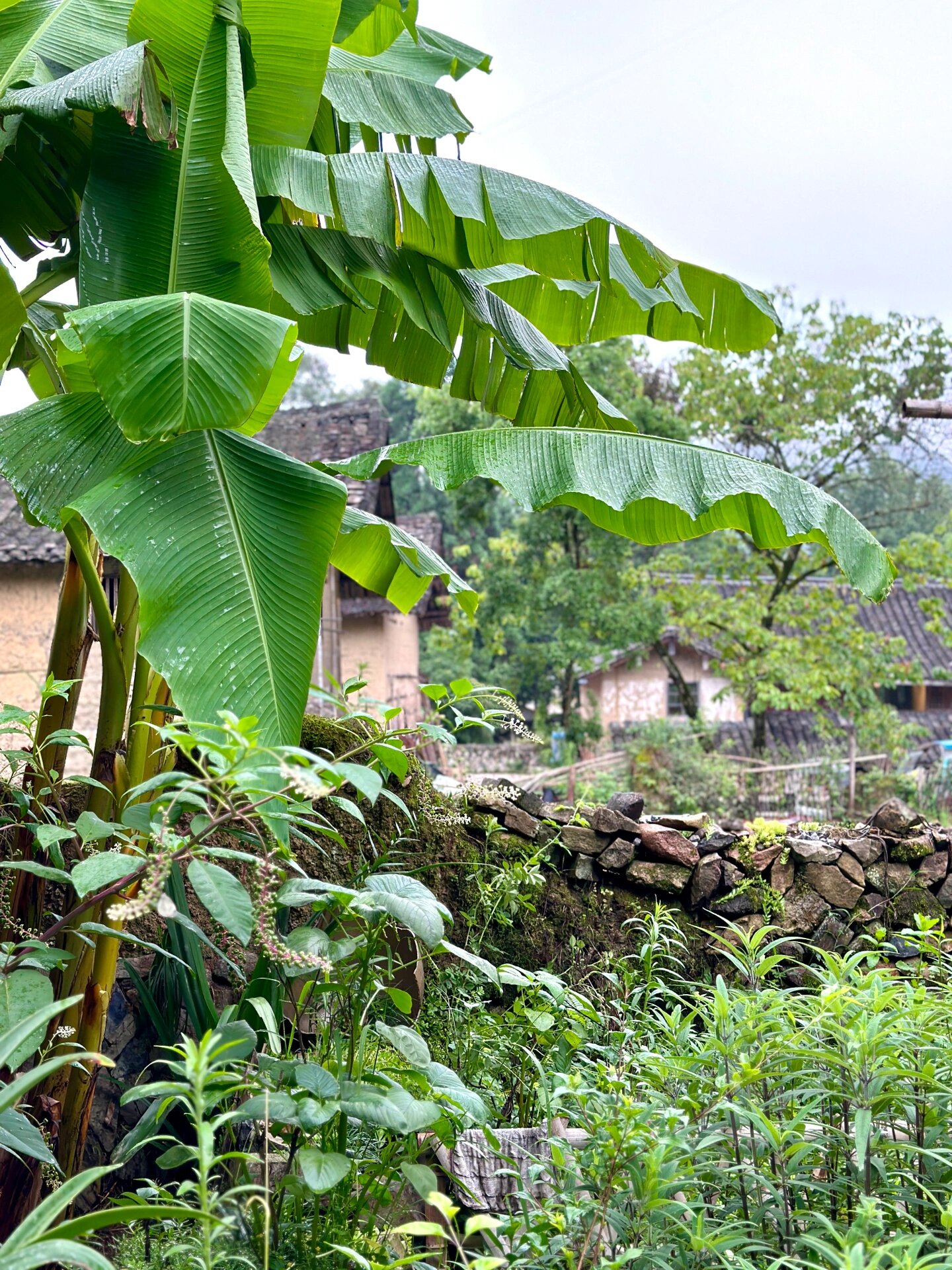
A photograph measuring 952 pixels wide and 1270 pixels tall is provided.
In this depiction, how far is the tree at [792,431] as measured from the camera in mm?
15367

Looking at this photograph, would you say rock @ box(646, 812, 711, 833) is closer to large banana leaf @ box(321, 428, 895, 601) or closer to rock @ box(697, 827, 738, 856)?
rock @ box(697, 827, 738, 856)

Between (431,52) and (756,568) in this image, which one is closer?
(431,52)

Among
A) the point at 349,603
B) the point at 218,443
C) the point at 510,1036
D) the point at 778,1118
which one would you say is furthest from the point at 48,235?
the point at 349,603

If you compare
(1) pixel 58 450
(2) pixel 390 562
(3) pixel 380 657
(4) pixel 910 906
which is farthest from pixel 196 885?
(3) pixel 380 657

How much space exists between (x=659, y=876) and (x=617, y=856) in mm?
Answer: 228

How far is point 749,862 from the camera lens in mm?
4824

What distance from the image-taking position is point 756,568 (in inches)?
627

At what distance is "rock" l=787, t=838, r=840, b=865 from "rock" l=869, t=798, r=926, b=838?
0.47m

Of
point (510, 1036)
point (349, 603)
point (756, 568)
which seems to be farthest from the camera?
point (756, 568)

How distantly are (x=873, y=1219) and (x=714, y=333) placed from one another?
2.96 metres

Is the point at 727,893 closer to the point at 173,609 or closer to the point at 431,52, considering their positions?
the point at 173,609

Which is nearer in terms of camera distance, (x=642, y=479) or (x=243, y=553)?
(x=243, y=553)

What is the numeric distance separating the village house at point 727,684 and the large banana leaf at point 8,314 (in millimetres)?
17670

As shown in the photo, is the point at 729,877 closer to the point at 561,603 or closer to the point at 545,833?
the point at 545,833
